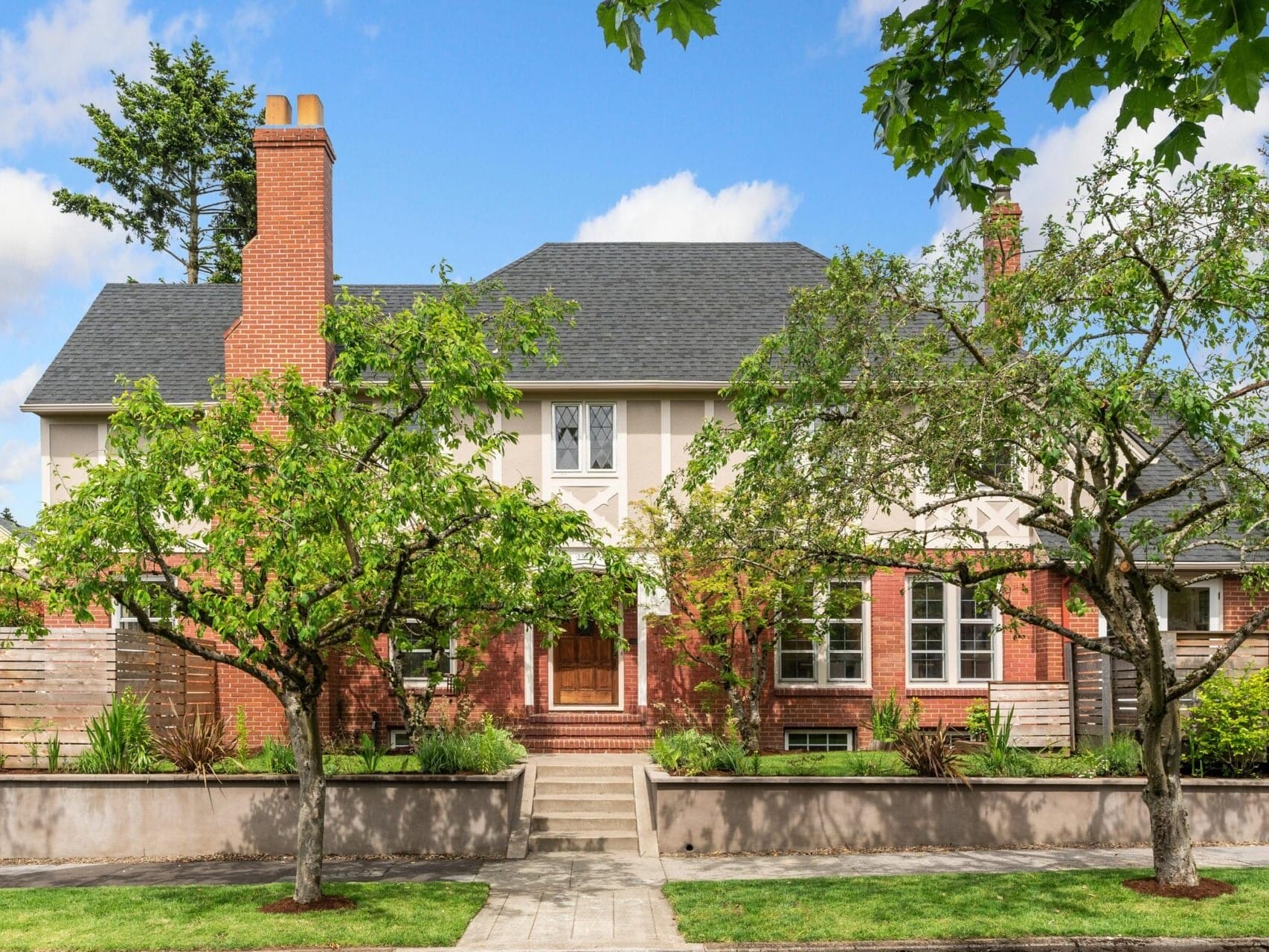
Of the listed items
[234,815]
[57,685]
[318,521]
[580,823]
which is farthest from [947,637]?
[57,685]

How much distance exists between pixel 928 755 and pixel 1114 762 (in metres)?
2.32

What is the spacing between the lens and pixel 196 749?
14.0m

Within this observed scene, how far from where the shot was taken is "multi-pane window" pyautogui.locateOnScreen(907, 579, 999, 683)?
20438 millimetres

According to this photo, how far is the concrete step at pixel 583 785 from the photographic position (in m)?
15.6

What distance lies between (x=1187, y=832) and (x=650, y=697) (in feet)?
33.6

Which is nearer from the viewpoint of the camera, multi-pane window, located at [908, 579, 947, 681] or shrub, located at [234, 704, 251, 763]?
shrub, located at [234, 704, 251, 763]

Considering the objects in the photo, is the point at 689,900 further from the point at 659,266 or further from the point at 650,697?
the point at 659,266

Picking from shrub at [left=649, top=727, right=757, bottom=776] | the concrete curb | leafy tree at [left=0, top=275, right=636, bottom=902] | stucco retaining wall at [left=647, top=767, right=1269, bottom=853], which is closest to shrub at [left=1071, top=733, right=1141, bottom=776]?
stucco retaining wall at [left=647, top=767, right=1269, bottom=853]

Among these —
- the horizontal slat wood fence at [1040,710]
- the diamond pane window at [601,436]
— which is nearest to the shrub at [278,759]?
the diamond pane window at [601,436]

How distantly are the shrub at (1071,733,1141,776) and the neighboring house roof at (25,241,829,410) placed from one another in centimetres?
833

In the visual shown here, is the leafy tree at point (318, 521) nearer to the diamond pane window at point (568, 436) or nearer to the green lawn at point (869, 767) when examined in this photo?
the green lawn at point (869, 767)

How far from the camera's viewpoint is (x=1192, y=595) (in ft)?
67.8

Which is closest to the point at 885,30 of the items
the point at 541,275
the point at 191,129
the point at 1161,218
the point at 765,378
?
the point at 1161,218

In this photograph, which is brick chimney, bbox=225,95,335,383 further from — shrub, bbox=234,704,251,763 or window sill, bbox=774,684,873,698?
window sill, bbox=774,684,873,698
